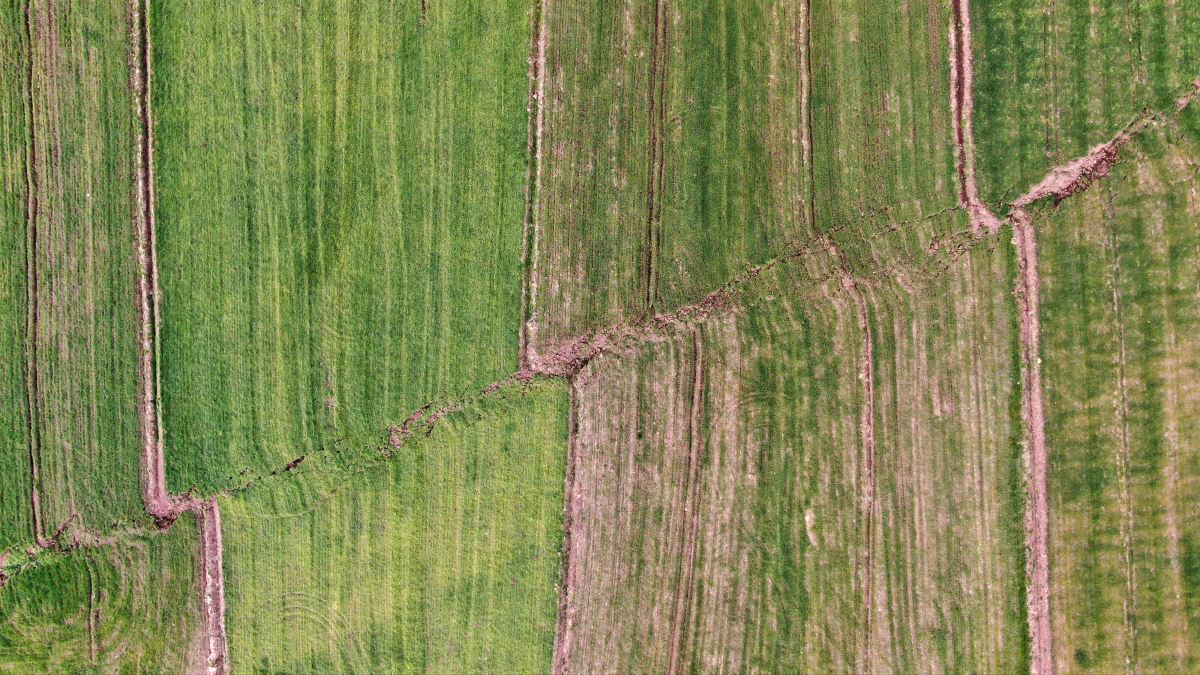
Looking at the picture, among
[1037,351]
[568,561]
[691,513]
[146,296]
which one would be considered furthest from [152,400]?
[1037,351]

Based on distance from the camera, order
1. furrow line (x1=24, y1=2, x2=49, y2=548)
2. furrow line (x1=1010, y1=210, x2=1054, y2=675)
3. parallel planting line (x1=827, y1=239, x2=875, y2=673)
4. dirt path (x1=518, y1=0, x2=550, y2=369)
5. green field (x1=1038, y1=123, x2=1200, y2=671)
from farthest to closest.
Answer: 1. dirt path (x1=518, y1=0, x2=550, y2=369)
2. furrow line (x1=24, y1=2, x2=49, y2=548)
3. parallel planting line (x1=827, y1=239, x2=875, y2=673)
4. furrow line (x1=1010, y1=210, x2=1054, y2=675)
5. green field (x1=1038, y1=123, x2=1200, y2=671)

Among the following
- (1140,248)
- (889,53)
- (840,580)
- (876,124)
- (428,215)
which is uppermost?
(889,53)

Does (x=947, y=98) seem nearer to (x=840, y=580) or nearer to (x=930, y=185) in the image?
(x=930, y=185)

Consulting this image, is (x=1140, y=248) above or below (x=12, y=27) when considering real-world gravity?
below

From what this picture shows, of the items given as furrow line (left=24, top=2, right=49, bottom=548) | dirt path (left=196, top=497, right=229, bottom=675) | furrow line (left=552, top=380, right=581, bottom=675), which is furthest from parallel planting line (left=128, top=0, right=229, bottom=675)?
furrow line (left=552, top=380, right=581, bottom=675)

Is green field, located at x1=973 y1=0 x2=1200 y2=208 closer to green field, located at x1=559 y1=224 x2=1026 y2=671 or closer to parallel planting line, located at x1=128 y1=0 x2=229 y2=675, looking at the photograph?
green field, located at x1=559 y1=224 x2=1026 y2=671

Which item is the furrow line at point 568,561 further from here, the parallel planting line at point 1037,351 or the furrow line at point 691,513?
the parallel planting line at point 1037,351

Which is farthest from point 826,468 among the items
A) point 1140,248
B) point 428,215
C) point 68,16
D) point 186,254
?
point 68,16
